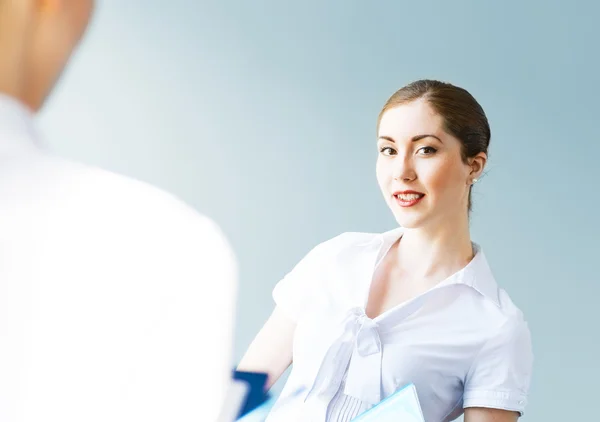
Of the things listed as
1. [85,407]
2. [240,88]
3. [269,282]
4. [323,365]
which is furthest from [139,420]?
[240,88]

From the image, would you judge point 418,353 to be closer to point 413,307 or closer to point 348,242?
point 413,307

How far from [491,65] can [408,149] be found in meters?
0.84

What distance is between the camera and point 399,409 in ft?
2.28

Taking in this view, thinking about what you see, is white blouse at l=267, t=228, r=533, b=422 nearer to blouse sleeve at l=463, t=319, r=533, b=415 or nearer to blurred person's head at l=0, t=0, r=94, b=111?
blouse sleeve at l=463, t=319, r=533, b=415

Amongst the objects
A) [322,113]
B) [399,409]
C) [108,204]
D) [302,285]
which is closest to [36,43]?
[108,204]

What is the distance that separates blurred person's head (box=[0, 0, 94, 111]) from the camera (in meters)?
0.17

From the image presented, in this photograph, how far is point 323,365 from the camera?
795 mm

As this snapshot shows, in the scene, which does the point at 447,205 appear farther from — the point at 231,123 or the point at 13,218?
the point at 231,123

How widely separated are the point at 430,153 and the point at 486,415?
0.97ft

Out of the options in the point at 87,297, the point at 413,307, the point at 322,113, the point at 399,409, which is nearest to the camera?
the point at 87,297

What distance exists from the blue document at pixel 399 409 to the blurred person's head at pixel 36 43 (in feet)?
1.87

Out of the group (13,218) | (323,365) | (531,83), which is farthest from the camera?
(531,83)

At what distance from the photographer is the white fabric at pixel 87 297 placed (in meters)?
0.17

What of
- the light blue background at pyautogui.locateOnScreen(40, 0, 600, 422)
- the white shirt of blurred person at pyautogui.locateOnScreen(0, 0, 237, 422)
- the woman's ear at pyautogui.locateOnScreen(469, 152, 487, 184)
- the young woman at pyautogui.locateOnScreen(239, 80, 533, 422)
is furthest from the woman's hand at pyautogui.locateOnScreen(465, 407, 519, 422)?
the light blue background at pyautogui.locateOnScreen(40, 0, 600, 422)
